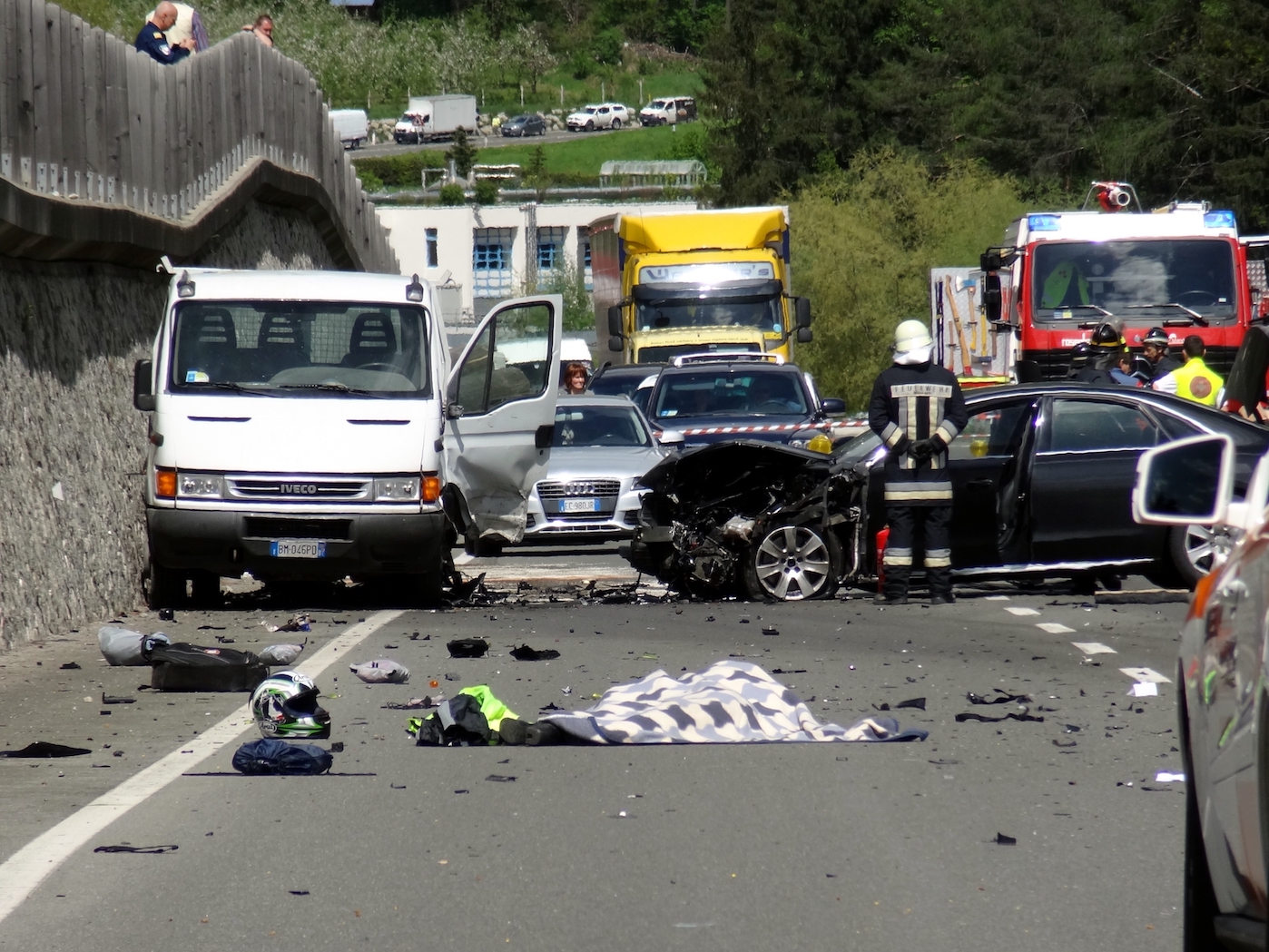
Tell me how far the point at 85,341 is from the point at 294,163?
34.0 feet

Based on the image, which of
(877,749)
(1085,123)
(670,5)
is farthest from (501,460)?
(670,5)

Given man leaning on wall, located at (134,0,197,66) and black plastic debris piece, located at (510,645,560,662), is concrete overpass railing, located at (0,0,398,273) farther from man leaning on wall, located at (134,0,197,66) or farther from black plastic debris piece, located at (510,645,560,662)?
black plastic debris piece, located at (510,645,560,662)

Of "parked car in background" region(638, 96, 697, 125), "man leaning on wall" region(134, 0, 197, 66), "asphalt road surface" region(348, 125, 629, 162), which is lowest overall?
"man leaning on wall" region(134, 0, 197, 66)

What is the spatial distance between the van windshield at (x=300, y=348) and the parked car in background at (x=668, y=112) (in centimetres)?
12686

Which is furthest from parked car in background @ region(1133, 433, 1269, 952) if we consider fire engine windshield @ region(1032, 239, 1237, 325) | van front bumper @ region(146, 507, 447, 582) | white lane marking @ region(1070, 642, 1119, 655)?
fire engine windshield @ region(1032, 239, 1237, 325)

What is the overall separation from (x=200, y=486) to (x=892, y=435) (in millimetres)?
4758

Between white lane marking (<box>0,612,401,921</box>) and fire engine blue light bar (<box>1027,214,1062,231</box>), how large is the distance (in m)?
15.9

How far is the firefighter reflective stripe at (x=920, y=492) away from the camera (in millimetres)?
13828

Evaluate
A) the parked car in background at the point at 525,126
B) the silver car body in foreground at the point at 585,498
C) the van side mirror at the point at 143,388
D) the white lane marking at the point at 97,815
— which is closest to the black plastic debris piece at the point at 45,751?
the white lane marking at the point at 97,815

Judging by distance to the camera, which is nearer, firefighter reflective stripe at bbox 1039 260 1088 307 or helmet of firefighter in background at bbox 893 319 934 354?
helmet of firefighter in background at bbox 893 319 934 354

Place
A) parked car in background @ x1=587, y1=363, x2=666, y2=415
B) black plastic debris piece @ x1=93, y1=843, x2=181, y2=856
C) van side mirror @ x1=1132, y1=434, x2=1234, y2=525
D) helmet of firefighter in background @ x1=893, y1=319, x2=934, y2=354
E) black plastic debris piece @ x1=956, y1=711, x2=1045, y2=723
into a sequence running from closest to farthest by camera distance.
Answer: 1. van side mirror @ x1=1132, y1=434, x2=1234, y2=525
2. black plastic debris piece @ x1=93, y1=843, x2=181, y2=856
3. black plastic debris piece @ x1=956, y1=711, x2=1045, y2=723
4. helmet of firefighter in background @ x1=893, y1=319, x2=934, y2=354
5. parked car in background @ x1=587, y1=363, x2=666, y2=415

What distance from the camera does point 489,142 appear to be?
136500 mm

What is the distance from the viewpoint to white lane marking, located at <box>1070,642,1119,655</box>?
11.4 meters

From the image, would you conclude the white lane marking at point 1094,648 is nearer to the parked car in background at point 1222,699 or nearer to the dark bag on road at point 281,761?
the dark bag on road at point 281,761
